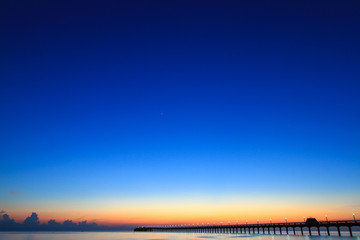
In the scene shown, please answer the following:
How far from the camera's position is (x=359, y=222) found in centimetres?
6869

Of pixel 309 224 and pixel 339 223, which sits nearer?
pixel 339 223

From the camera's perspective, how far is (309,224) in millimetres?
89250

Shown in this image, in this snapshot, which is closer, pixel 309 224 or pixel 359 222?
pixel 359 222

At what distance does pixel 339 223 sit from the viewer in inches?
3019

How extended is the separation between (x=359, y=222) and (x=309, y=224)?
73.3 ft

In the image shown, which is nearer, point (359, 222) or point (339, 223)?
point (359, 222)

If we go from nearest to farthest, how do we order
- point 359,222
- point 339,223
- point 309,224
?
point 359,222
point 339,223
point 309,224

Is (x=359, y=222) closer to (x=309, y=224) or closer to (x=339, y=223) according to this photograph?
(x=339, y=223)

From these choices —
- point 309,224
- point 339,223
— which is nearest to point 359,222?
point 339,223

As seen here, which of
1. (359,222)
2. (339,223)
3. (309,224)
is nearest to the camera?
(359,222)

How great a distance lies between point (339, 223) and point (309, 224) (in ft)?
45.1

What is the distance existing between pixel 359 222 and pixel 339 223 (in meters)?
8.65
